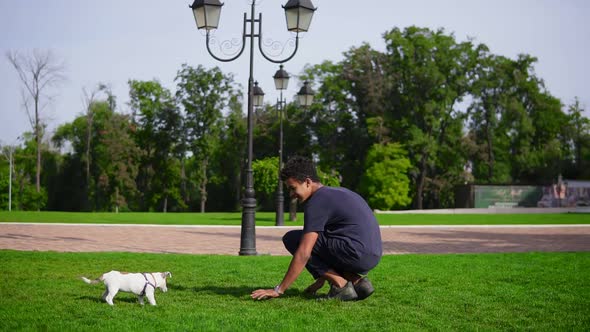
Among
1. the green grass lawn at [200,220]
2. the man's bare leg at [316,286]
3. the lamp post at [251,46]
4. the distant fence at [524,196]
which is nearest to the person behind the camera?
the man's bare leg at [316,286]

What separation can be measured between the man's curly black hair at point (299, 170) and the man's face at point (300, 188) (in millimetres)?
33

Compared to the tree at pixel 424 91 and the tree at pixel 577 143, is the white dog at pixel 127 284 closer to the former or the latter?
the tree at pixel 424 91

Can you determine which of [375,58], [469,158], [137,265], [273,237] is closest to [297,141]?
[375,58]

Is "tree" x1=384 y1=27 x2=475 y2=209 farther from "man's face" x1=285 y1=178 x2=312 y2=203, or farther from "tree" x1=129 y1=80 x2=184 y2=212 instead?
"man's face" x1=285 y1=178 x2=312 y2=203

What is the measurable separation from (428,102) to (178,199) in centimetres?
2202

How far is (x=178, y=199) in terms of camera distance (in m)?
54.1

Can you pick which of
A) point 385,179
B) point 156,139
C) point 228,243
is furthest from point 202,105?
point 228,243

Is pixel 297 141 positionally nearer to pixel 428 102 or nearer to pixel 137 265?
pixel 428 102

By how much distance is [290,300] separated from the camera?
6055 millimetres

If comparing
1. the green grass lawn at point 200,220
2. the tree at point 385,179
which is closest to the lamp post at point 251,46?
the green grass lawn at point 200,220

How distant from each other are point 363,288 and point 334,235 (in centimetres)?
59

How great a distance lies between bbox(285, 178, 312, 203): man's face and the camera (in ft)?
19.1

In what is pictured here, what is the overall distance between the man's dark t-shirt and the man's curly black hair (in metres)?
0.17

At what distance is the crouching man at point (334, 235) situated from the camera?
5.70 meters
